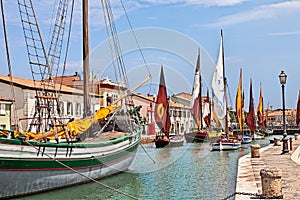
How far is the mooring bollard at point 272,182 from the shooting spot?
514 inches

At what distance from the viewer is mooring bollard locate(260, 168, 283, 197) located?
1305 cm

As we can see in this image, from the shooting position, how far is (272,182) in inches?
517

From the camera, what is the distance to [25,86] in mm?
48594

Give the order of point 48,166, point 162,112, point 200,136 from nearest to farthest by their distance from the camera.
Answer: point 48,166, point 162,112, point 200,136

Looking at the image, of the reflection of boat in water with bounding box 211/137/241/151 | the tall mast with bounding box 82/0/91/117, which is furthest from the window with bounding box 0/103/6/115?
the reflection of boat in water with bounding box 211/137/241/151

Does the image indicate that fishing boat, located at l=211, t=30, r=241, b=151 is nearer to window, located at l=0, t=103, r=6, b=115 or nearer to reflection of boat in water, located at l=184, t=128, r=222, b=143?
reflection of boat in water, located at l=184, t=128, r=222, b=143

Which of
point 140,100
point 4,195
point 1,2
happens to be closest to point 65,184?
point 4,195

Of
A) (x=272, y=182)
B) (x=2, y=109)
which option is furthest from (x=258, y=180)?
→ (x=2, y=109)

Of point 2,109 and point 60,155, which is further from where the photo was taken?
point 2,109

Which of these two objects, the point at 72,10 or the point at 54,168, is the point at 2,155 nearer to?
the point at 54,168

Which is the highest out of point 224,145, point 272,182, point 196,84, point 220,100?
point 196,84

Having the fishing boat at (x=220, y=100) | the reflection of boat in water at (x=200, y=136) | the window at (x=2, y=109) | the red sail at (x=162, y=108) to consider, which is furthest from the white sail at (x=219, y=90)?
the window at (x=2, y=109)

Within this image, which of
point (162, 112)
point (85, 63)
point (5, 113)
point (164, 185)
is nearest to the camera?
point (164, 185)

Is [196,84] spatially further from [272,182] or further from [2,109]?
[272,182]
